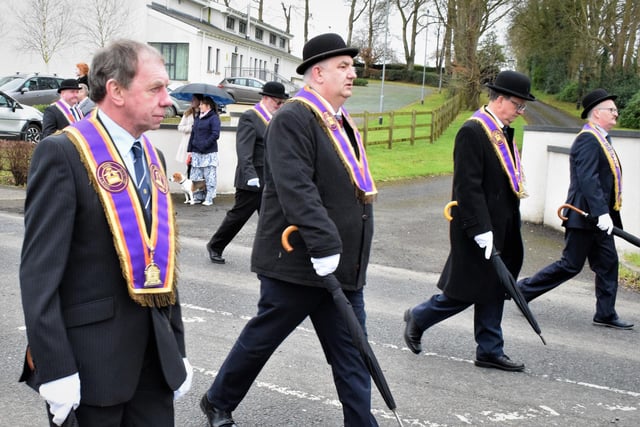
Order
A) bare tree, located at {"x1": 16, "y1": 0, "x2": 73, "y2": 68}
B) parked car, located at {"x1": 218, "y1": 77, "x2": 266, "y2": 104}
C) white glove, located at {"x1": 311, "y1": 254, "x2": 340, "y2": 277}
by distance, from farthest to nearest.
Result: 1. bare tree, located at {"x1": 16, "y1": 0, "x2": 73, "y2": 68}
2. parked car, located at {"x1": 218, "y1": 77, "x2": 266, "y2": 104}
3. white glove, located at {"x1": 311, "y1": 254, "x2": 340, "y2": 277}

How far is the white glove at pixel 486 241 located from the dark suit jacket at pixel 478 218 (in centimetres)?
4

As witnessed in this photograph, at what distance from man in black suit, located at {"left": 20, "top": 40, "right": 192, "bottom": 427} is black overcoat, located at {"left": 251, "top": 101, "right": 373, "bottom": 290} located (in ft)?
3.31

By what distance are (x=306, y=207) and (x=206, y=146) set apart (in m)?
9.16

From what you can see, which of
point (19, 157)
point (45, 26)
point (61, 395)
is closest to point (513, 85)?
point (61, 395)

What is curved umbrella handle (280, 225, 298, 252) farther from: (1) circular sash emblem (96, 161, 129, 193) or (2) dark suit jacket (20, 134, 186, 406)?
(1) circular sash emblem (96, 161, 129, 193)

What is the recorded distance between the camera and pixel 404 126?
81.3 feet

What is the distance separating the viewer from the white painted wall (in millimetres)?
10117

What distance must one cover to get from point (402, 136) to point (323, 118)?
924 inches

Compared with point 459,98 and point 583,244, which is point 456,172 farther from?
point 459,98

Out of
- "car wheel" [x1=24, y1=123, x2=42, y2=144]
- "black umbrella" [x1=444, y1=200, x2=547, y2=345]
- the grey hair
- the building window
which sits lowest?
"car wheel" [x1=24, y1=123, x2=42, y2=144]

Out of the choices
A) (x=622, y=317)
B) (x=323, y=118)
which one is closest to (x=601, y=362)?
(x=622, y=317)

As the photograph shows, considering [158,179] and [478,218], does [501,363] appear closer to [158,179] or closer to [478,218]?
[478,218]

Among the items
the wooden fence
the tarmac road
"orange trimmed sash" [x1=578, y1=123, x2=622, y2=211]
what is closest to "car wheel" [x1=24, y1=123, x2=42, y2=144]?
the wooden fence

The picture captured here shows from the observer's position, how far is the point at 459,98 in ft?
128
